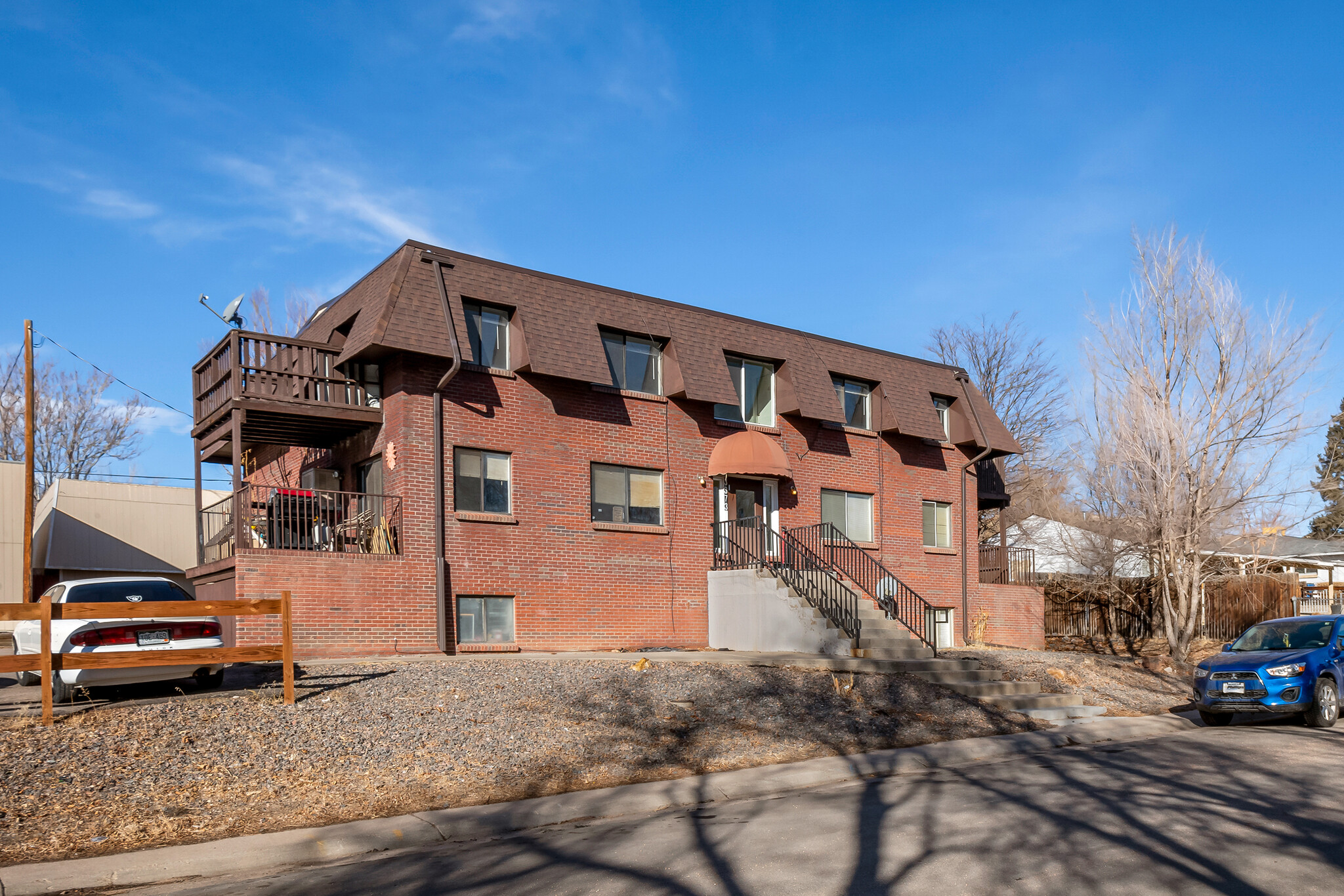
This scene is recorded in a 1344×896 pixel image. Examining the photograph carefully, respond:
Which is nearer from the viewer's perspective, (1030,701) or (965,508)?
(1030,701)

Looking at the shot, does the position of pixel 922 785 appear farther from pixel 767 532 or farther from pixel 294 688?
pixel 767 532

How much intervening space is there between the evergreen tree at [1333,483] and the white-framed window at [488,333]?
82.0 feet

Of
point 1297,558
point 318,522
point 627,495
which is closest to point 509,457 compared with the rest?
point 627,495

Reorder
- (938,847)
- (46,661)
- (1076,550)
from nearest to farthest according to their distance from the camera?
(938,847) → (46,661) → (1076,550)

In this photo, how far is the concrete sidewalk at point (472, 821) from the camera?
23.2 ft

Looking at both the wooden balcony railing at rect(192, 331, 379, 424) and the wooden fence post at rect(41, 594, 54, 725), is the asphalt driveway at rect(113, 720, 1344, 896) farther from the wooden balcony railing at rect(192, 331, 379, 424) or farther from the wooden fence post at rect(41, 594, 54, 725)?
the wooden balcony railing at rect(192, 331, 379, 424)

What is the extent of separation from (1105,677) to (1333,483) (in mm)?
44203

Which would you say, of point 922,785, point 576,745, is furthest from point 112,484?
point 922,785

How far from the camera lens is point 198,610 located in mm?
10750

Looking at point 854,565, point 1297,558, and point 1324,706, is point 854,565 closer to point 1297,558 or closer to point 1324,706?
point 1324,706

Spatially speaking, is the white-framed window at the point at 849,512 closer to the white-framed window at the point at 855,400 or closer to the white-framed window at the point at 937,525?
the white-framed window at the point at 855,400

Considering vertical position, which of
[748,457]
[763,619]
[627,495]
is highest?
[748,457]

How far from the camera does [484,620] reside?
1800 cm

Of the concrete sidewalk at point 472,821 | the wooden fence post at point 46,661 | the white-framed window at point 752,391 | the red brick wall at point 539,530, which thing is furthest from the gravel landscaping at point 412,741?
the white-framed window at point 752,391
